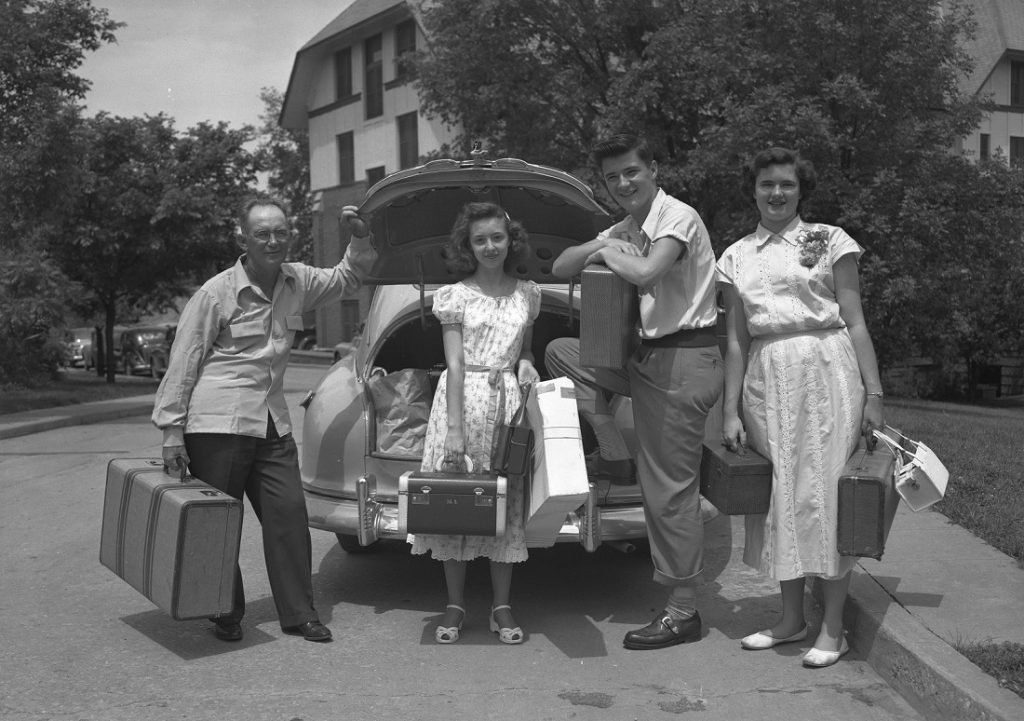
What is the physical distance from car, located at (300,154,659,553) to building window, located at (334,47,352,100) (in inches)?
1375

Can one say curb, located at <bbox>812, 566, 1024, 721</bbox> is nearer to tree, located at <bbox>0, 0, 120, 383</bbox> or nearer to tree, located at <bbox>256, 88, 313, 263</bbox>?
tree, located at <bbox>0, 0, 120, 383</bbox>

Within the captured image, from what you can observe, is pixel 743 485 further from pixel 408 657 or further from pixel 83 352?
pixel 83 352

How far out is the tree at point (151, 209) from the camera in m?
23.0

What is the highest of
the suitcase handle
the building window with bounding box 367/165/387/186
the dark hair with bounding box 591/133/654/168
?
the building window with bounding box 367/165/387/186

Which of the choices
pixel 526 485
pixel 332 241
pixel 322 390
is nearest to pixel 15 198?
pixel 322 390

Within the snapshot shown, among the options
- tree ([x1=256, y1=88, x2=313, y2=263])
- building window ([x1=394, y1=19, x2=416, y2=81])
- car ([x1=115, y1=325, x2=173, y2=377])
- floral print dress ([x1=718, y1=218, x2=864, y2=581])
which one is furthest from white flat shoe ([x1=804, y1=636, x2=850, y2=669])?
tree ([x1=256, y1=88, x2=313, y2=263])

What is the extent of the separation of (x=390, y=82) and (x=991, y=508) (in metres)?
32.3

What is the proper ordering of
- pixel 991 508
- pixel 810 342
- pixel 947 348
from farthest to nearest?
pixel 947 348 < pixel 991 508 < pixel 810 342

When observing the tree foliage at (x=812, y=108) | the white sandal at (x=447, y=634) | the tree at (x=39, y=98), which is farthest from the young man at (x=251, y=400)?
the tree foliage at (x=812, y=108)

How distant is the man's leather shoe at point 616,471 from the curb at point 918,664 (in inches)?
44.7

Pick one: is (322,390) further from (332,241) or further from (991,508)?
(332,241)

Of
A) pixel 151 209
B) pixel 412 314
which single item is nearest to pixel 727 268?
pixel 412 314

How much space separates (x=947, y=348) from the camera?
23.2m

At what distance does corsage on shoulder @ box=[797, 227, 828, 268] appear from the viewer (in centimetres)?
452
